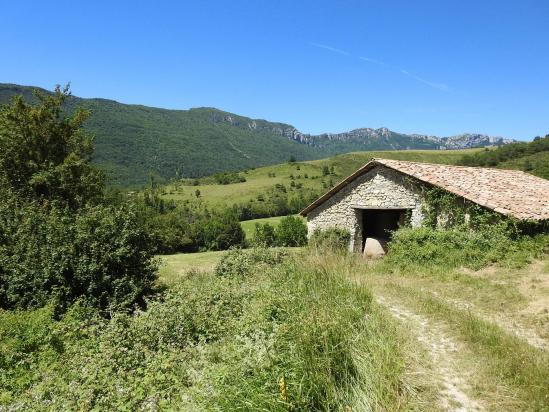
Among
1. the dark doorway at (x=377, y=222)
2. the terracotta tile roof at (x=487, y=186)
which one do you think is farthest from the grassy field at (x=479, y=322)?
the dark doorway at (x=377, y=222)

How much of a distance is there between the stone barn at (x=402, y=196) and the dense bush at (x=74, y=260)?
9566mm

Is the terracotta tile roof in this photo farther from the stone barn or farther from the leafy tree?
the leafy tree

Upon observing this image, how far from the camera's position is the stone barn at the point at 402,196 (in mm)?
14988

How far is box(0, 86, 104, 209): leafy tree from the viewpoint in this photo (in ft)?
59.3

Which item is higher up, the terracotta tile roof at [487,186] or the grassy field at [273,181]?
the terracotta tile roof at [487,186]

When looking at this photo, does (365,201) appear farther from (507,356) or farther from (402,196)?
(507,356)

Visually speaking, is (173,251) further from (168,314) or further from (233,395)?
(233,395)

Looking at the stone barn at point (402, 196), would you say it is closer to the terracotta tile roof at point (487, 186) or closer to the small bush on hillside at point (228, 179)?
the terracotta tile roof at point (487, 186)

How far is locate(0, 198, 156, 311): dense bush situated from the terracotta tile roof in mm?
10874

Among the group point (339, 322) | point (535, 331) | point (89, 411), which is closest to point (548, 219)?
point (535, 331)

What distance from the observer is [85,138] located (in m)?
20.5

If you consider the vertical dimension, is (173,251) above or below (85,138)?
below

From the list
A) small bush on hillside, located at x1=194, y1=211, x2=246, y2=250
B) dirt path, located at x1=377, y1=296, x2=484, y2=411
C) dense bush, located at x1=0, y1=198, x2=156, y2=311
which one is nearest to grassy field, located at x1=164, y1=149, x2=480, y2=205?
small bush on hillside, located at x1=194, y1=211, x2=246, y2=250

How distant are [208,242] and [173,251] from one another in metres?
7.55
